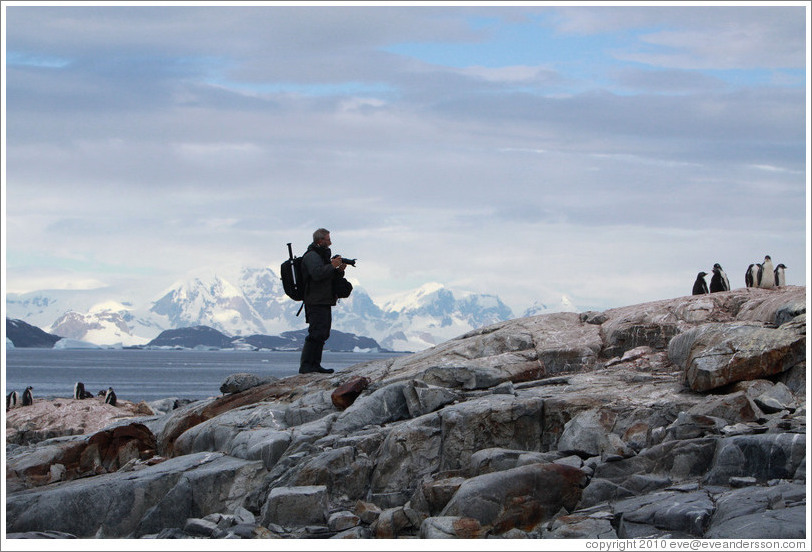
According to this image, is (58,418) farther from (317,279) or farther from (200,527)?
(200,527)

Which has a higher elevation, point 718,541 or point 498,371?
point 498,371

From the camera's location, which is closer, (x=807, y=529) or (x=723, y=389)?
(x=807, y=529)

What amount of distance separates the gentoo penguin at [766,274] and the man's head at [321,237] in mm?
8867

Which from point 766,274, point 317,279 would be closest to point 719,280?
point 766,274

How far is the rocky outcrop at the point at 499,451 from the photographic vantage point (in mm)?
10781

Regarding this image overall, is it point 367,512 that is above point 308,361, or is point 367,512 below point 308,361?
below

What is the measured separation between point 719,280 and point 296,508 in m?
13.8

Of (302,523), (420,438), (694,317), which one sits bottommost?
(302,523)

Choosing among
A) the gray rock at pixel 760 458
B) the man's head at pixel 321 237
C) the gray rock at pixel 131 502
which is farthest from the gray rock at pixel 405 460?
the man's head at pixel 321 237

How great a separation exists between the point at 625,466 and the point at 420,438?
2842 mm

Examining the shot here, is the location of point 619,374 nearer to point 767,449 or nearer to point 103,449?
point 767,449

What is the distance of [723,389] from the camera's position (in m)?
13.5

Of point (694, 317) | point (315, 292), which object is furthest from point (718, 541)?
point (315, 292)

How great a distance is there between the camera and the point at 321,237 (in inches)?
675
